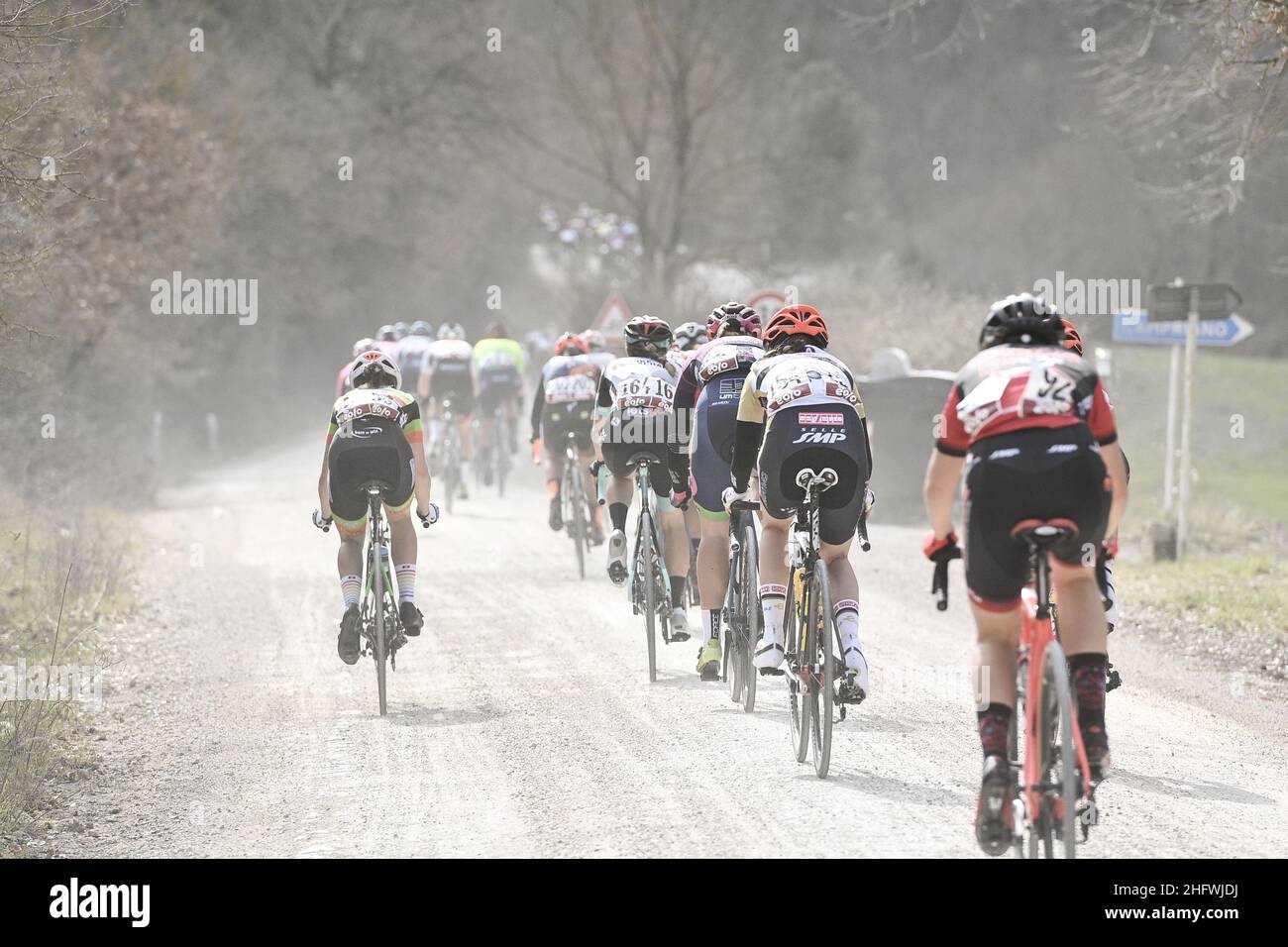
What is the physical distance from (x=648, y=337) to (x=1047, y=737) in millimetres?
5775

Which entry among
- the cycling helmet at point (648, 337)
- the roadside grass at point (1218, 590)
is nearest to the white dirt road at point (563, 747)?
the roadside grass at point (1218, 590)

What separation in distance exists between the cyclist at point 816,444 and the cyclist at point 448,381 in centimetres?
1259

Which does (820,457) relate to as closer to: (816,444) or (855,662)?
(816,444)

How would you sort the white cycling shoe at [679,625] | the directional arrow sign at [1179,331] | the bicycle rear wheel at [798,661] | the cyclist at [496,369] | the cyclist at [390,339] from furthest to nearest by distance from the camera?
the cyclist at [496,369]
the cyclist at [390,339]
the directional arrow sign at [1179,331]
the white cycling shoe at [679,625]
the bicycle rear wheel at [798,661]

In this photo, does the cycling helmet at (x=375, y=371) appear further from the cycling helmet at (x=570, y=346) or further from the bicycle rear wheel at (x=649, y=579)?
the cycling helmet at (x=570, y=346)

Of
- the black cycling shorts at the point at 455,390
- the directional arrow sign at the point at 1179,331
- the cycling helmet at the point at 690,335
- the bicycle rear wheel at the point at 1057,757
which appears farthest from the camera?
the black cycling shorts at the point at 455,390

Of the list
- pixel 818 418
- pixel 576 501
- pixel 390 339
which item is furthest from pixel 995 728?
pixel 390 339

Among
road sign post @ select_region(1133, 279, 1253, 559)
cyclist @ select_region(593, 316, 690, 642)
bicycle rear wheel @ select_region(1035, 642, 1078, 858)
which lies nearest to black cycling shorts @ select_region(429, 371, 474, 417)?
road sign post @ select_region(1133, 279, 1253, 559)

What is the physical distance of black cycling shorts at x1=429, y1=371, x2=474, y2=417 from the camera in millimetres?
20695

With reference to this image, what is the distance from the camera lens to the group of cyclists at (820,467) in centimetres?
569

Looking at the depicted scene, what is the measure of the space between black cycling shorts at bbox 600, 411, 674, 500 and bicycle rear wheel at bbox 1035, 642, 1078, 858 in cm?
528

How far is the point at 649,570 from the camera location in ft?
34.9

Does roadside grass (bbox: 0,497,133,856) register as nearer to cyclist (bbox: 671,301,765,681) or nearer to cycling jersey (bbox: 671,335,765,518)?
cyclist (bbox: 671,301,765,681)
